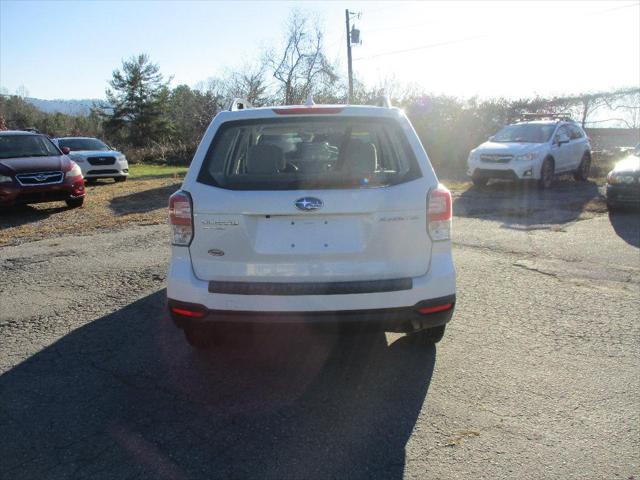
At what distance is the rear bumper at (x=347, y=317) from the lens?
10.4 feet

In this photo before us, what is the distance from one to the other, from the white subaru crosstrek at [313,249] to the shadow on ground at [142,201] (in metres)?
8.28

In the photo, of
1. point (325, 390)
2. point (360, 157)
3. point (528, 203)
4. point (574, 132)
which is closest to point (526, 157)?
point (528, 203)

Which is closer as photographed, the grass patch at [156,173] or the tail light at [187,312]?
the tail light at [187,312]

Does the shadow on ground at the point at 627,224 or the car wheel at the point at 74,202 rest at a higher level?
the car wheel at the point at 74,202

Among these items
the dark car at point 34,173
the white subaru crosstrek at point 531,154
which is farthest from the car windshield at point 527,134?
the dark car at point 34,173

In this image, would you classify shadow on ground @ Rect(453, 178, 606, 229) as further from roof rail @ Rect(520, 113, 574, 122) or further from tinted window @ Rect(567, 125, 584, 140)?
roof rail @ Rect(520, 113, 574, 122)

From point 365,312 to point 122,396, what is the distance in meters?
1.62

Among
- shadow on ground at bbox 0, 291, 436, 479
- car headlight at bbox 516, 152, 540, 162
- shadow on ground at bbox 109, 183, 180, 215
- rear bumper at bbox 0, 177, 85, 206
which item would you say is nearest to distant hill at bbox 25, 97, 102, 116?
shadow on ground at bbox 109, 183, 180, 215

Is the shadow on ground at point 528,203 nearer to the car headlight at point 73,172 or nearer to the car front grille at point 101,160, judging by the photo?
the car headlight at point 73,172

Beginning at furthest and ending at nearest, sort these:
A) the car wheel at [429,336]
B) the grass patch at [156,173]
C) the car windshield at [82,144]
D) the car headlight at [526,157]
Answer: the grass patch at [156,173]
the car windshield at [82,144]
the car headlight at [526,157]
the car wheel at [429,336]

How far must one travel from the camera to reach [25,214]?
10961 millimetres

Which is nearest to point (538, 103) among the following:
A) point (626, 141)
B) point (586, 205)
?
point (626, 141)

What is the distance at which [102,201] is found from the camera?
1265 centimetres

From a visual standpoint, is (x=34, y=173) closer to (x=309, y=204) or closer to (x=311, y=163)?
(x=311, y=163)
